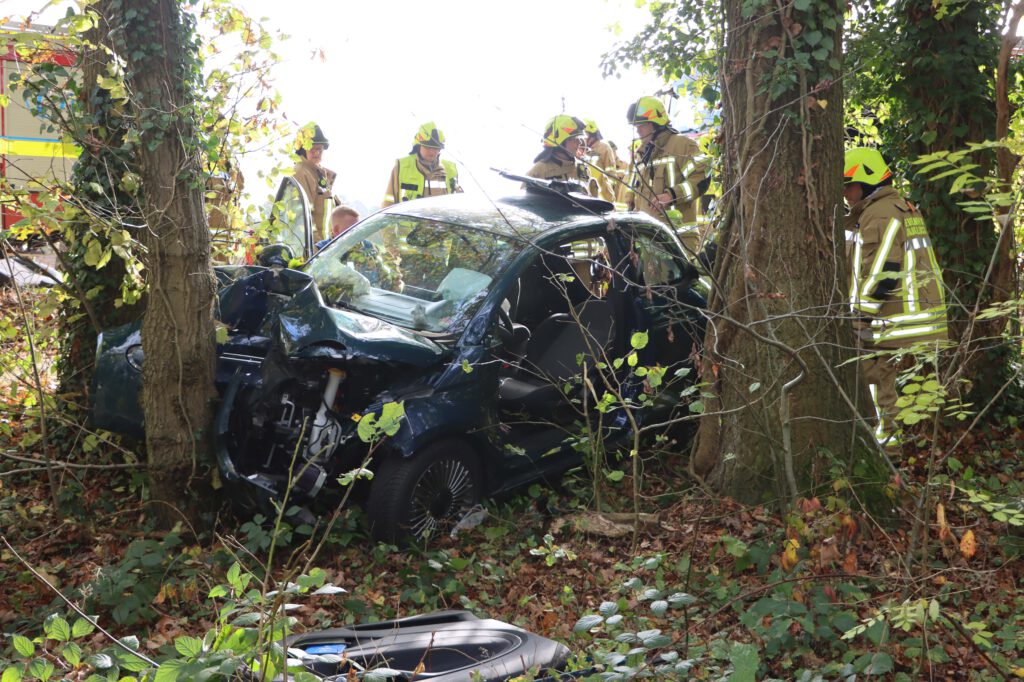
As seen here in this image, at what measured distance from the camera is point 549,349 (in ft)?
22.0

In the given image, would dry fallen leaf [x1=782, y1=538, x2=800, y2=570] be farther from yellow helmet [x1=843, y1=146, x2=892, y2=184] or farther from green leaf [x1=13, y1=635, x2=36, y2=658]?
yellow helmet [x1=843, y1=146, x2=892, y2=184]

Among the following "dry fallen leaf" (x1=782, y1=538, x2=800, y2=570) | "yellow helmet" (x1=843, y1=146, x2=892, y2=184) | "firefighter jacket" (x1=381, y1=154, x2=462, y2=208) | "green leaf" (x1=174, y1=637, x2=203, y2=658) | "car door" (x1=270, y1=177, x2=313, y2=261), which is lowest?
"dry fallen leaf" (x1=782, y1=538, x2=800, y2=570)

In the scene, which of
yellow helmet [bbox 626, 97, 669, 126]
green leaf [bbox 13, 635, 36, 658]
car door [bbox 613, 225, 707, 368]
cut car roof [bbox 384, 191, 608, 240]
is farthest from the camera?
yellow helmet [bbox 626, 97, 669, 126]

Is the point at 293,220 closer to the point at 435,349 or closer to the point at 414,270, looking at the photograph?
the point at 414,270

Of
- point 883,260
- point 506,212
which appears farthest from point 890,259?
point 506,212

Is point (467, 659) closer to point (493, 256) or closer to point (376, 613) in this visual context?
point (376, 613)

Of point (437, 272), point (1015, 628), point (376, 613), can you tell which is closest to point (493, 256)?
point (437, 272)

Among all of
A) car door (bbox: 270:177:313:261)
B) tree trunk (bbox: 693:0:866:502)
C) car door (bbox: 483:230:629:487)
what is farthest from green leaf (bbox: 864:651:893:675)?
car door (bbox: 270:177:313:261)

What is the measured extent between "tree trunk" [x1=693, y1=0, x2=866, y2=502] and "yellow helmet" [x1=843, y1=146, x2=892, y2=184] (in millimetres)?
1113

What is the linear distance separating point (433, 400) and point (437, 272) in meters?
1.01

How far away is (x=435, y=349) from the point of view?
212 inches

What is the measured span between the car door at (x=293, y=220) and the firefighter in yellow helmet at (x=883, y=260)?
137 inches

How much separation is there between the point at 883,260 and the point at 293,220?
12.9 feet

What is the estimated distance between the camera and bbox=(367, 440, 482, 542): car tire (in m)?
5.19
